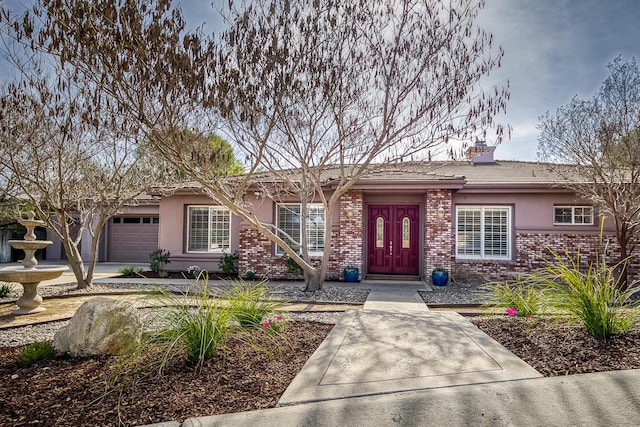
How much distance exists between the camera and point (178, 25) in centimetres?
546

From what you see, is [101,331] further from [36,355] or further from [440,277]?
[440,277]

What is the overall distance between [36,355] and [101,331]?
677mm

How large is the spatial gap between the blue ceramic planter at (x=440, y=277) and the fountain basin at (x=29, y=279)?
Result: 8713mm

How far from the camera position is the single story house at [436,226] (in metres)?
11.2

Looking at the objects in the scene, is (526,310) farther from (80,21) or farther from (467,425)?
(80,21)

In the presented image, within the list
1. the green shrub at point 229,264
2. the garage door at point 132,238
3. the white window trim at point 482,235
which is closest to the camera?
the white window trim at point 482,235

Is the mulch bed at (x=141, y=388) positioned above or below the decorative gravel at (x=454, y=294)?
above

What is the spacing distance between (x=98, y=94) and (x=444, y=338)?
20.0ft

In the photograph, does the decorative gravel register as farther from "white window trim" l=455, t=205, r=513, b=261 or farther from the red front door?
the red front door

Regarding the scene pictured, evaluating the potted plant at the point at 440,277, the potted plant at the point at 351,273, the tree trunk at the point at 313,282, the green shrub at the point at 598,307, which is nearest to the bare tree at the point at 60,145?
the tree trunk at the point at 313,282

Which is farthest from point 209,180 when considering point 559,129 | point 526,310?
point 559,129

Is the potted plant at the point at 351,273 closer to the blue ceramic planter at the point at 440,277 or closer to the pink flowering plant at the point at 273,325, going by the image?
the blue ceramic planter at the point at 440,277

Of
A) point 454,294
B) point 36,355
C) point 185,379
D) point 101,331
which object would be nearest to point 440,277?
point 454,294

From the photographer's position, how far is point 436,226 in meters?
11.2
